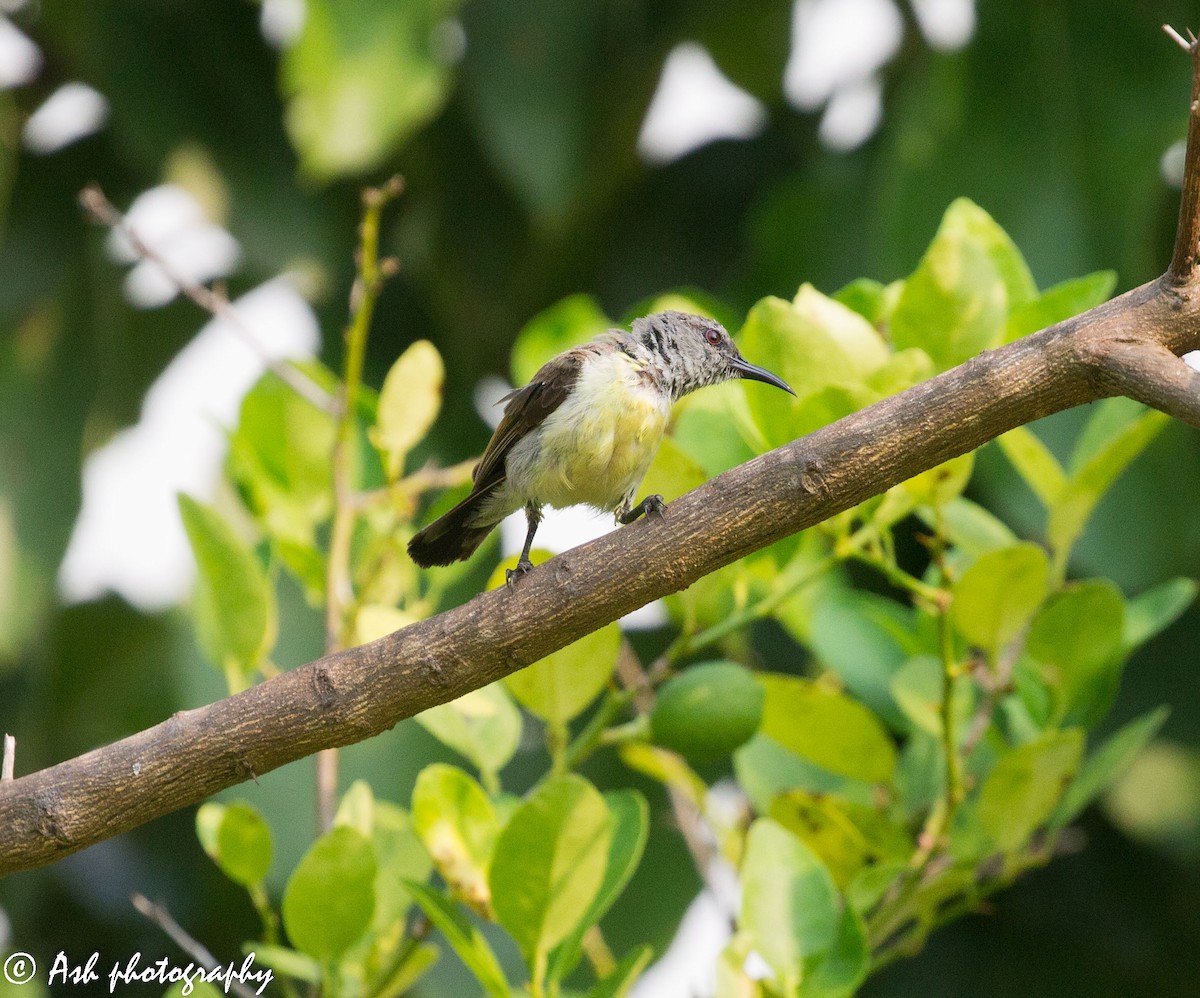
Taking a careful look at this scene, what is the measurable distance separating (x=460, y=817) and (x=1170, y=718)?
2911 millimetres

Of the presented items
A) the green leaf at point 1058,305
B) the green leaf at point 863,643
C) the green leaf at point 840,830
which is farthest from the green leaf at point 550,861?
the green leaf at point 1058,305

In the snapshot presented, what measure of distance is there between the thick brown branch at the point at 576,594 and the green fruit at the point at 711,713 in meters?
0.41

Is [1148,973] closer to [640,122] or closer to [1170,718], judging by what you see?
[1170,718]

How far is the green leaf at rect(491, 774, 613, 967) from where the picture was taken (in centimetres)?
253

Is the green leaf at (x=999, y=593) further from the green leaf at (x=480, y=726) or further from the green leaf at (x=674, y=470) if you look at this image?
the green leaf at (x=480, y=726)

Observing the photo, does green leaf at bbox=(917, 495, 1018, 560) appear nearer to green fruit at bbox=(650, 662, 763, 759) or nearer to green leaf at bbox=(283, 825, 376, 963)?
green fruit at bbox=(650, 662, 763, 759)

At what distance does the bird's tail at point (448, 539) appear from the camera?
11.6 ft

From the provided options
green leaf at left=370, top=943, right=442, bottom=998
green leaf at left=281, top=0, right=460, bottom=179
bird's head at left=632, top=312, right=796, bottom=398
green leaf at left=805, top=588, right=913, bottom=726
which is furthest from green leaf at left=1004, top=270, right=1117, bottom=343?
green leaf at left=281, top=0, right=460, bottom=179

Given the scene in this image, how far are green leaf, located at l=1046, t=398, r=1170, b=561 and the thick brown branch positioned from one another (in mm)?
559

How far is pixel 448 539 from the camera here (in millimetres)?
3604

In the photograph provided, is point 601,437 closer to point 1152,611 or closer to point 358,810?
point 358,810

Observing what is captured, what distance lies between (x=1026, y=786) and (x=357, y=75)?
2.59m

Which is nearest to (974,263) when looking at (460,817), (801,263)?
(460,817)

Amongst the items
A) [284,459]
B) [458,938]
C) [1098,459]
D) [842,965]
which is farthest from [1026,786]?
[284,459]
